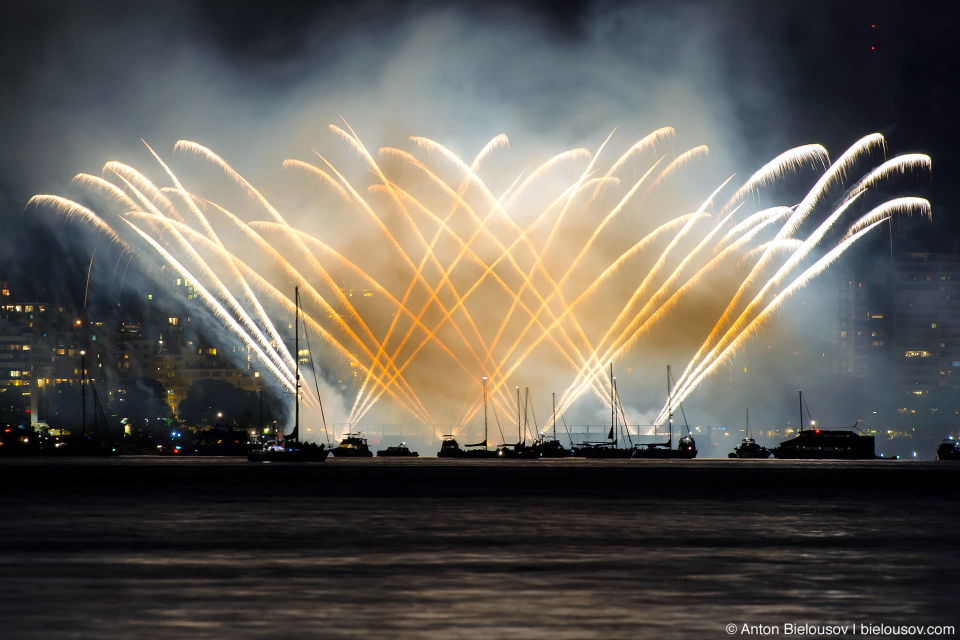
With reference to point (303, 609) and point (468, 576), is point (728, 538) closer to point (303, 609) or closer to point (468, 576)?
point (468, 576)

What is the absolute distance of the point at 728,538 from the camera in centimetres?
3562

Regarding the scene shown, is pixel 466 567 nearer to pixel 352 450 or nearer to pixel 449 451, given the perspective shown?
pixel 449 451

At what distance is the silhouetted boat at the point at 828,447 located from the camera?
573 ft

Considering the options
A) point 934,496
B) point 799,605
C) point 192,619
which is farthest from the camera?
point 934,496

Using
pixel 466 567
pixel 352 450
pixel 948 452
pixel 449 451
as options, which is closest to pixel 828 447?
pixel 948 452

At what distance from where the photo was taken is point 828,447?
17738 cm

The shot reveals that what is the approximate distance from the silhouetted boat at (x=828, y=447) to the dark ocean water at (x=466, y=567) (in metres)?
126

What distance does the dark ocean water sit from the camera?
811 inches

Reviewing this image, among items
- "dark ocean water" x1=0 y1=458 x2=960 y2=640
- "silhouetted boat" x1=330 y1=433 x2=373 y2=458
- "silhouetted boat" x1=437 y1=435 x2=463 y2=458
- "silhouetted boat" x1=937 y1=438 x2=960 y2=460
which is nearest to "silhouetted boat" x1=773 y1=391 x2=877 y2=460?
"silhouetted boat" x1=937 y1=438 x2=960 y2=460

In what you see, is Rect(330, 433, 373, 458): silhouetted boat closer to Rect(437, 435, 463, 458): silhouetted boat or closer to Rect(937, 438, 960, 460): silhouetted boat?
Rect(437, 435, 463, 458): silhouetted boat

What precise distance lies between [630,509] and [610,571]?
2218 cm

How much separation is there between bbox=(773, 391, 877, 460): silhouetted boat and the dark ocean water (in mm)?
125846

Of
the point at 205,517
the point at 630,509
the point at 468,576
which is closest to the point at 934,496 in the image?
the point at 630,509

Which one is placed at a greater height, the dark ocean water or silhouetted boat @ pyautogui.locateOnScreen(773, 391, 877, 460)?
silhouetted boat @ pyautogui.locateOnScreen(773, 391, 877, 460)
